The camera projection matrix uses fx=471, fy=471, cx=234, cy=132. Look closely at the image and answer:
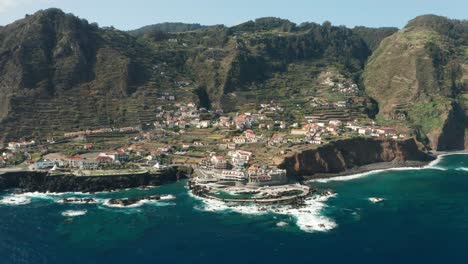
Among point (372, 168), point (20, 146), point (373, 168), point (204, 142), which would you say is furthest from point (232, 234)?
point (20, 146)

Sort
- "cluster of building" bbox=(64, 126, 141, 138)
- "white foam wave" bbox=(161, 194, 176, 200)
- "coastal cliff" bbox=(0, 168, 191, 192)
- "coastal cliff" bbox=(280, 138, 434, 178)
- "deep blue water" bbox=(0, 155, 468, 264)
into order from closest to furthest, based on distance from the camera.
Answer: "deep blue water" bbox=(0, 155, 468, 264) < "white foam wave" bbox=(161, 194, 176, 200) < "coastal cliff" bbox=(0, 168, 191, 192) < "coastal cliff" bbox=(280, 138, 434, 178) < "cluster of building" bbox=(64, 126, 141, 138)

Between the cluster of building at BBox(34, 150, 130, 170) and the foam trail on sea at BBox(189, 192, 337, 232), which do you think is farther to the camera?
the cluster of building at BBox(34, 150, 130, 170)

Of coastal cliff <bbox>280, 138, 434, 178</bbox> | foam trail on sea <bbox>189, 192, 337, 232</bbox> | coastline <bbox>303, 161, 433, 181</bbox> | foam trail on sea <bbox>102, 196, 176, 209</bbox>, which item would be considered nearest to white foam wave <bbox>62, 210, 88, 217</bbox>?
foam trail on sea <bbox>102, 196, 176, 209</bbox>

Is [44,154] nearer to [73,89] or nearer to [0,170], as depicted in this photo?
[0,170]

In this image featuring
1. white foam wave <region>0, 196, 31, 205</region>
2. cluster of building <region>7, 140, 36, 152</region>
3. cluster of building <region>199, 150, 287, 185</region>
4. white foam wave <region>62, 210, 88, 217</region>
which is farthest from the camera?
cluster of building <region>7, 140, 36, 152</region>

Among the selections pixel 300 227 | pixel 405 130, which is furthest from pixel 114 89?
pixel 300 227

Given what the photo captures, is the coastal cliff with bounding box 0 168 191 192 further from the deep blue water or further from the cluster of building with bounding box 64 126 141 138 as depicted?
the cluster of building with bounding box 64 126 141 138

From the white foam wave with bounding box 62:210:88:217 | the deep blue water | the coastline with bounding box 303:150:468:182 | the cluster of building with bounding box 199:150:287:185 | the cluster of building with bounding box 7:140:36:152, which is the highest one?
the cluster of building with bounding box 7:140:36:152
